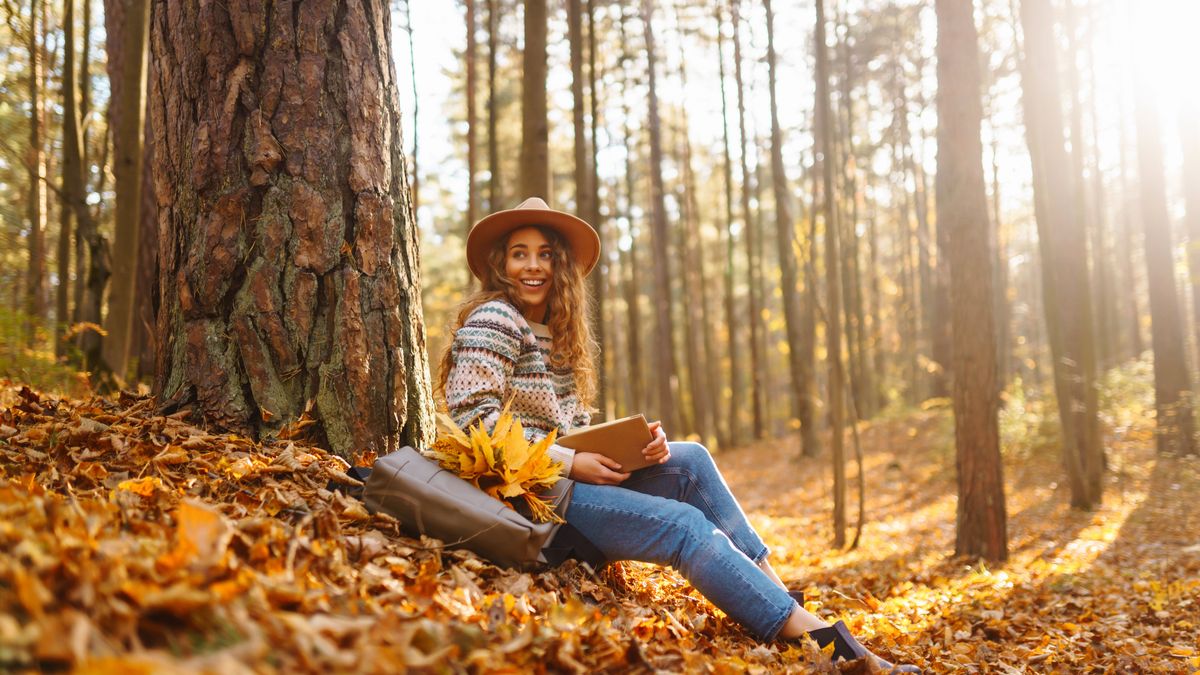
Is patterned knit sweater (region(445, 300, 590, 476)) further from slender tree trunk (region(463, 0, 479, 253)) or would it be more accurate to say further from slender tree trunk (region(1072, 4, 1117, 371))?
slender tree trunk (region(1072, 4, 1117, 371))

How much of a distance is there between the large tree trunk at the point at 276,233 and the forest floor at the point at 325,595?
26 centimetres

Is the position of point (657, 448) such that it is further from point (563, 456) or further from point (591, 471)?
point (563, 456)

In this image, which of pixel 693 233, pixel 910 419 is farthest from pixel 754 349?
pixel 693 233

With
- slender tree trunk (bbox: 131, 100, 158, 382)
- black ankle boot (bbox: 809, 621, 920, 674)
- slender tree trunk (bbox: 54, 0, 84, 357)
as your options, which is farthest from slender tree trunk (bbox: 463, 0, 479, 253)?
black ankle boot (bbox: 809, 621, 920, 674)

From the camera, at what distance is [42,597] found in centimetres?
154

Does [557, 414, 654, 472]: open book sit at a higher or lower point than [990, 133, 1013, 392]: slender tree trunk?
lower

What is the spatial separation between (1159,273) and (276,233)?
47.0 ft

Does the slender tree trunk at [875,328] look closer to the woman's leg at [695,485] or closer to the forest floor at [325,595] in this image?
the forest floor at [325,595]

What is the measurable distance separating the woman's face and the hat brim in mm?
65

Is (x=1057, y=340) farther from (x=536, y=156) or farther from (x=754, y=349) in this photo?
(x=754, y=349)

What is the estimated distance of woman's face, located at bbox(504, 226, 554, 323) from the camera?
3.88m

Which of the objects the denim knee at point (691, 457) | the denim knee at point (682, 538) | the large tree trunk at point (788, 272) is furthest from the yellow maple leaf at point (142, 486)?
the large tree trunk at point (788, 272)

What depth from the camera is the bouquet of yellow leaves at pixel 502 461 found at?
3.07 metres

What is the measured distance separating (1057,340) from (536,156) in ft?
23.4
